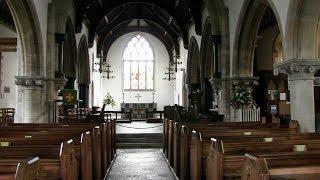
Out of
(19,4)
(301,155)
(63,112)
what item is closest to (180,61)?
(63,112)

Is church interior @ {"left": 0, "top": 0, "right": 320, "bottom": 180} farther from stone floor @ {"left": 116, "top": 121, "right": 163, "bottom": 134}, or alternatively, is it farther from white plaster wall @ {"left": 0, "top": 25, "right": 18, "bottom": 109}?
stone floor @ {"left": 116, "top": 121, "right": 163, "bottom": 134}

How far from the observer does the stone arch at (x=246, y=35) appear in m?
9.66

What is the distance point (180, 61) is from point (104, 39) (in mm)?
4893

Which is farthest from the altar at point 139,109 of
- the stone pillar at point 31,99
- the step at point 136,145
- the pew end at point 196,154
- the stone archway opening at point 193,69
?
the pew end at point 196,154

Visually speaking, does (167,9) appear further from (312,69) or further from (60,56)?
(312,69)

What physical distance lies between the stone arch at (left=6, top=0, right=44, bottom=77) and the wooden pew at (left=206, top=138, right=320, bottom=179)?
22.9ft

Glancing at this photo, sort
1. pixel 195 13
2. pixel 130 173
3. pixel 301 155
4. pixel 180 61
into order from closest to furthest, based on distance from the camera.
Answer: pixel 301 155 < pixel 130 173 < pixel 195 13 < pixel 180 61

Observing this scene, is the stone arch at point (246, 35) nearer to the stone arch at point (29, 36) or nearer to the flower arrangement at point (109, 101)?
the stone arch at point (29, 36)

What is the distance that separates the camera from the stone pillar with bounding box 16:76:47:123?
31.7ft

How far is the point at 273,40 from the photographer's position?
43.2 feet

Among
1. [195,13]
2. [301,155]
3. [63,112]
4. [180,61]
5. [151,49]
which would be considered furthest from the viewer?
[151,49]

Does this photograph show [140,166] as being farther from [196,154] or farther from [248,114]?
[248,114]

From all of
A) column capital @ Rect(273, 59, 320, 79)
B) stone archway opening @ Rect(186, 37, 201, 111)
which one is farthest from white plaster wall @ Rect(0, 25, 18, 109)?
column capital @ Rect(273, 59, 320, 79)

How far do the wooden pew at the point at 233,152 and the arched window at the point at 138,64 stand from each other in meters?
22.7
